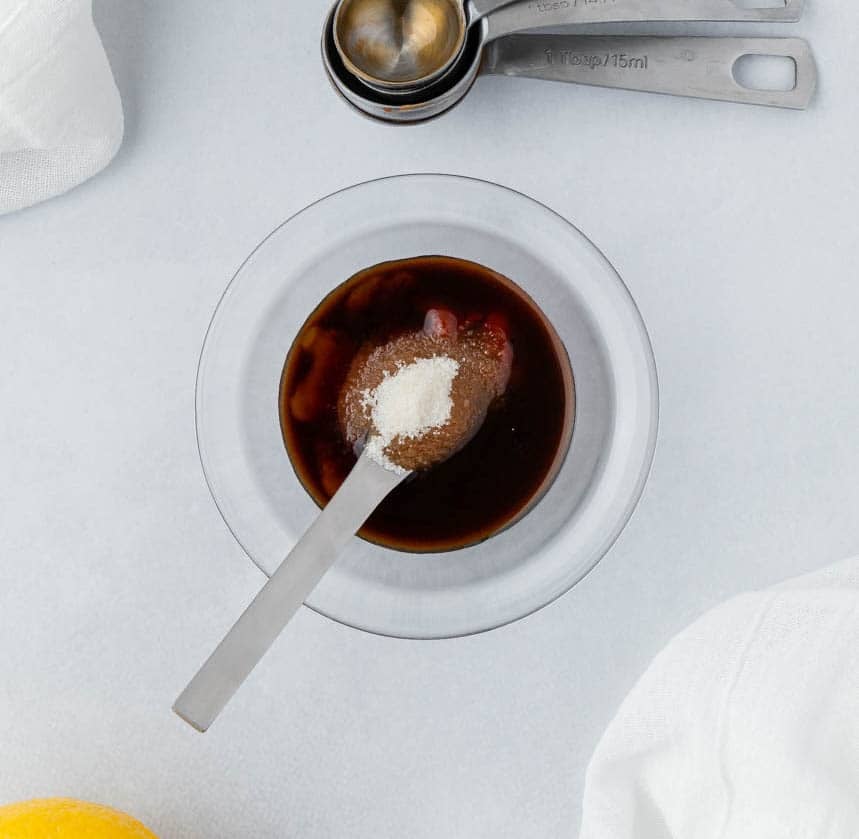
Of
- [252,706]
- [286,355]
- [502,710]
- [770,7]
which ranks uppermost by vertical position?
[770,7]

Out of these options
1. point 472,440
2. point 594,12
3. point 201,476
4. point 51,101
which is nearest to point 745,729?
point 472,440

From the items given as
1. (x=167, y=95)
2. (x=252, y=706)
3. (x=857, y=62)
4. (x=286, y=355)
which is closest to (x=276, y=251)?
(x=286, y=355)

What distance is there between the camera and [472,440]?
2.54 ft

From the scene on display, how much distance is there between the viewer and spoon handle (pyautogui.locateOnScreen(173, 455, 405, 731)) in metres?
0.68

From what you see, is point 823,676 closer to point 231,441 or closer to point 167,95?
point 231,441

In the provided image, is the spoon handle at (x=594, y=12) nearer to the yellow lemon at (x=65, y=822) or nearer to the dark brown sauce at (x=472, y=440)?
the dark brown sauce at (x=472, y=440)

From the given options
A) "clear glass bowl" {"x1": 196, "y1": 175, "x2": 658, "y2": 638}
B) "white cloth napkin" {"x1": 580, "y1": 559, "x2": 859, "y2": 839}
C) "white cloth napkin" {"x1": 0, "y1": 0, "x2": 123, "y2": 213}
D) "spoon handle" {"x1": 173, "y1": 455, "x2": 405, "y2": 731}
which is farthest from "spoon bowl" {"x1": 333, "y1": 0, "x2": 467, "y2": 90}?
"white cloth napkin" {"x1": 580, "y1": 559, "x2": 859, "y2": 839}

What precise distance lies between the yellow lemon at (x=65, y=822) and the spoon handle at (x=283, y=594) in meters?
0.13

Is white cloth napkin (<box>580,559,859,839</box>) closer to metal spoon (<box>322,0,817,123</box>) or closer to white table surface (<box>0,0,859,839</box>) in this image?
white table surface (<box>0,0,859,839</box>)

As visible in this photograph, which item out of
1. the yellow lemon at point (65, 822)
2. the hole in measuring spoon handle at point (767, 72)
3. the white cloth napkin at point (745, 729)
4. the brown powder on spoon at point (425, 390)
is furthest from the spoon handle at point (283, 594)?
the hole in measuring spoon handle at point (767, 72)

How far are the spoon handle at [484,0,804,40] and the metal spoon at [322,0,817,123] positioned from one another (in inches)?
0.9

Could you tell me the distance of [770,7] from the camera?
0.85 m

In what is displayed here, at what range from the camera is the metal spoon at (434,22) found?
0.80m

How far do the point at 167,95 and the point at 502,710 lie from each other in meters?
0.63
